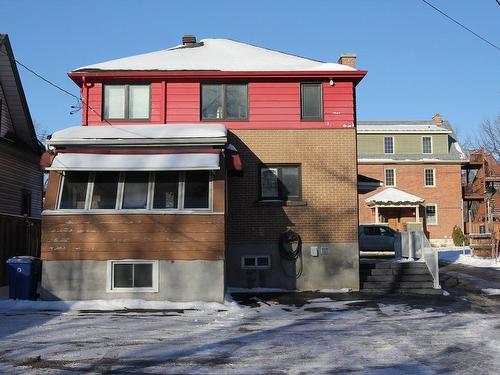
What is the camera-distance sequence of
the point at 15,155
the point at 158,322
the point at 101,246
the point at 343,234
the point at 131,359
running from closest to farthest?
the point at 131,359 → the point at 158,322 → the point at 101,246 → the point at 343,234 → the point at 15,155

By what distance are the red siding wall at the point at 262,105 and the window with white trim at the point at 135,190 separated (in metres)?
3.12

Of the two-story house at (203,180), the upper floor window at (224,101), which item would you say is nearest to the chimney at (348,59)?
the two-story house at (203,180)

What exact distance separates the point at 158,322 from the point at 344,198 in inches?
291

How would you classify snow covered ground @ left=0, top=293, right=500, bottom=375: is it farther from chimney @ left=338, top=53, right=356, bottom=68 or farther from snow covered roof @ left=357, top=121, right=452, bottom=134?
snow covered roof @ left=357, top=121, right=452, bottom=134

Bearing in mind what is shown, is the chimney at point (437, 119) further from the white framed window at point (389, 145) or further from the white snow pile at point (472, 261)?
the white snow pile at point (472, 261)

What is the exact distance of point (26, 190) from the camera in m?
22.0

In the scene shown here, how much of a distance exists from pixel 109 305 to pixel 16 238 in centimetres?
596

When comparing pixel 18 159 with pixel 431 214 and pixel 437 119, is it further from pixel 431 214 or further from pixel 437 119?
pixel 437 119

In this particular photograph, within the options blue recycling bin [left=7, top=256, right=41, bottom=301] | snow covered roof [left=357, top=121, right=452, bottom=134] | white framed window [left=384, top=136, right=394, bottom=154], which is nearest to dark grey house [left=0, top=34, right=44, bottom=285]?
blue recycling bin [left=7, top=256, right=41, bottom=301]

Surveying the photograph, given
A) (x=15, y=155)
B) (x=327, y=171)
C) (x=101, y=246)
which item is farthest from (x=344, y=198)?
(x=15, y=155)

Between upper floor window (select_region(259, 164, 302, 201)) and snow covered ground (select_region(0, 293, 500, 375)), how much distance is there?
393 centimetres

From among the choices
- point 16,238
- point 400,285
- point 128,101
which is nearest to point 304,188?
point 400,285

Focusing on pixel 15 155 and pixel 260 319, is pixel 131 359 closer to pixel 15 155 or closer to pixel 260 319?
pixel 260 319

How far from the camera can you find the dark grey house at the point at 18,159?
18234 mm
